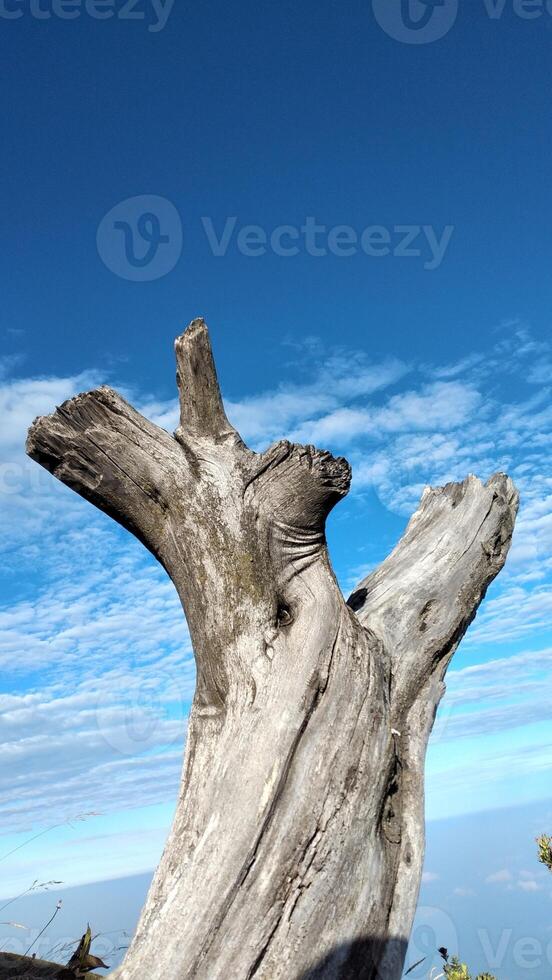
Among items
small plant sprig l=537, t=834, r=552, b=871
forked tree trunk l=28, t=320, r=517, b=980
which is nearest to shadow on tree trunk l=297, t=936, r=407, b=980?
forked tree trunk l=28, t=320, r=517, b=980

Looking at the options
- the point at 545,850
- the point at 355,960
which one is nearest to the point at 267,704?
the point at 355,960

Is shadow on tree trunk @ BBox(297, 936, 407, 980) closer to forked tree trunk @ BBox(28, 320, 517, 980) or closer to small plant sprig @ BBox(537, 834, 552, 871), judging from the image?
forked tree trunk @ BBox(28, 320, 517, 980)

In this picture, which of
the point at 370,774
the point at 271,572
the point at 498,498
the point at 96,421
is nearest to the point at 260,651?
the point at 271,572

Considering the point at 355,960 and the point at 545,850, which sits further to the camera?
the point at 545,850

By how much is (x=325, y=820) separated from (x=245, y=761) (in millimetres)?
541

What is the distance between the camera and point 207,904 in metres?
3.80

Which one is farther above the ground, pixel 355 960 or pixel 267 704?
pixel 267 704

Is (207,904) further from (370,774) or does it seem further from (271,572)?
(271,572)

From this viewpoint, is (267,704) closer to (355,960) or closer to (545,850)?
(355,960)

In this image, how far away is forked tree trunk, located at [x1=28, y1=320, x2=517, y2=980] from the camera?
386cm

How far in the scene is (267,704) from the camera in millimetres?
4324

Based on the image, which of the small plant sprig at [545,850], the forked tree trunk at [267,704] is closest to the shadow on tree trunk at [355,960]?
the forked tree trunk at [267,704]

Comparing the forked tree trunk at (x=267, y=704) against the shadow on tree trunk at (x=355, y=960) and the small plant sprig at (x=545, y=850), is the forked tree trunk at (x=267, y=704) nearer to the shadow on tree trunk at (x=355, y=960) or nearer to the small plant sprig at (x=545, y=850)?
the shadow on tree trunk at (x=355, y=960)

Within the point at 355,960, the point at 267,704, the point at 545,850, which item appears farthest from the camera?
the point at 545,850
